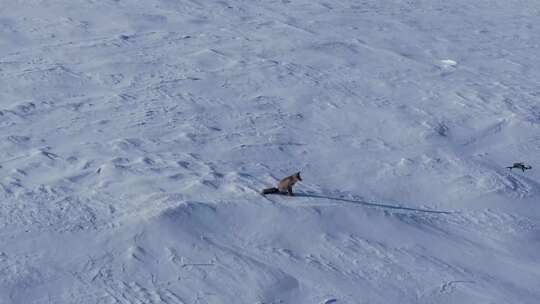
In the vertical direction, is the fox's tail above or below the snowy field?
A: above

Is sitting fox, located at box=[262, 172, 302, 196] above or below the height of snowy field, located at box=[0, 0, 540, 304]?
above

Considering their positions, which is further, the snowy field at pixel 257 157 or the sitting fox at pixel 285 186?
the sitting fox at pixel 285 186

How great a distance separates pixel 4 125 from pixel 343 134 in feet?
9.80

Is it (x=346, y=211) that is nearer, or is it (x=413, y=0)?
(x=346, y=211)

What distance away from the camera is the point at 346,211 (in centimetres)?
480

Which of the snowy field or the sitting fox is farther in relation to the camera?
the sitting fox

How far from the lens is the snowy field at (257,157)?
409 centimetres

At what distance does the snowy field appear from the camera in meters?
4.09

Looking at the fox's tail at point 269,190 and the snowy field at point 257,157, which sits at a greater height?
the fox's tail at point 269,190

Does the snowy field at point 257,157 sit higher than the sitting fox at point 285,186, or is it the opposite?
the sitting fox at point 285,186

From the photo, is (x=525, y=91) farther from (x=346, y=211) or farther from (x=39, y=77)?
(x=39, y=77)

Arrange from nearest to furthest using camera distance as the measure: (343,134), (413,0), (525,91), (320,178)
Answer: (320,178)
(343,134)
(525,91)
(413,0)

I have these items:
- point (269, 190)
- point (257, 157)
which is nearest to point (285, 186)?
point (269, 190)

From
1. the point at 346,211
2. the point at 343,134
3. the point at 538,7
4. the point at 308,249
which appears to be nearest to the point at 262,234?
the point at 308,249
